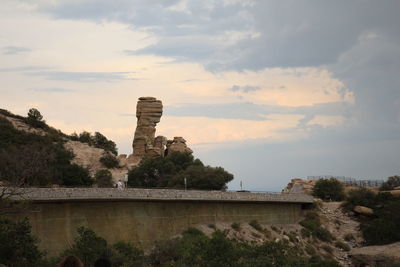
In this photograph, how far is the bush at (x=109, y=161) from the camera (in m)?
75.4

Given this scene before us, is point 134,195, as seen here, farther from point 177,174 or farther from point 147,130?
point 147,130

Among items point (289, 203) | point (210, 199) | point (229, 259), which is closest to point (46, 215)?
point (229, 259)

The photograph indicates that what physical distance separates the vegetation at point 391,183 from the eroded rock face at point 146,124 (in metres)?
28.8

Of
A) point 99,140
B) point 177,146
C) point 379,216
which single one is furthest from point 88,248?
point 99,140

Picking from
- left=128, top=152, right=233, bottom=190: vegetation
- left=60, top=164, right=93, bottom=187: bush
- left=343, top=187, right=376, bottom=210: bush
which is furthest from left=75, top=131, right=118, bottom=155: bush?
left=343, top=187, right=376, bottom=210: bush

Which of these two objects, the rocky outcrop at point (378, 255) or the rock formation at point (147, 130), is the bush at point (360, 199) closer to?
the rocky outcrop at point (378, 255)

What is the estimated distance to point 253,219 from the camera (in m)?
45.9

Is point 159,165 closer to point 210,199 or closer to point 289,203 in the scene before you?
point 289,203

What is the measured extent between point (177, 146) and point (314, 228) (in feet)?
115

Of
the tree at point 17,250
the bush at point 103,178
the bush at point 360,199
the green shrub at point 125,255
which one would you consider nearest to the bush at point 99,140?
the bush at point 103,178

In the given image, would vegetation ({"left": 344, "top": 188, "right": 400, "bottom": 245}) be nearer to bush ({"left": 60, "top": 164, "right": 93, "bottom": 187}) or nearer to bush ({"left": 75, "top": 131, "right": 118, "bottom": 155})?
bush ({"left": 60, "top": 164, "right": 93, "bottom": 187})

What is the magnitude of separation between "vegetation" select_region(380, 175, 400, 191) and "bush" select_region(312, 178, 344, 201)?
4.74 meters

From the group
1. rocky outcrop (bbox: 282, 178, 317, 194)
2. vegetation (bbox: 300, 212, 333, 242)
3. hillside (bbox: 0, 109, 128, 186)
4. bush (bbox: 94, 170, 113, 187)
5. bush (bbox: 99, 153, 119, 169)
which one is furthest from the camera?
bush (bbox: 99, 153, 119, 169)

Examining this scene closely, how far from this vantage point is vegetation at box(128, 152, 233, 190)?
212 feet
